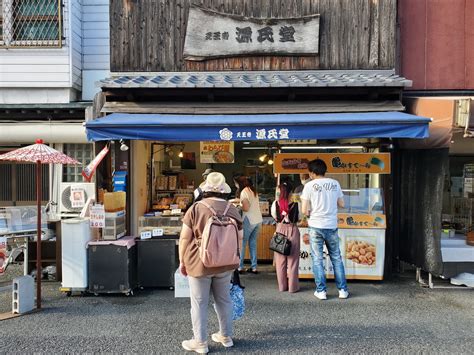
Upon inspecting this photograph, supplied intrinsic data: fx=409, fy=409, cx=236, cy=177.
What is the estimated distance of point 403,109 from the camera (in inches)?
250

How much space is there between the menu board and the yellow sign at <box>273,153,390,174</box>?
0.97 metres

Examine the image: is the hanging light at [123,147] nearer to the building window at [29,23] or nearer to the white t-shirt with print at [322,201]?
the building window at [29,23]

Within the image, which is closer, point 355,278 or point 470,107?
point 470,107

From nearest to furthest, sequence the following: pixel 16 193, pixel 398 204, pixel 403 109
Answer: pixel 403 109 < pixel 398 204 < pixel 16 193

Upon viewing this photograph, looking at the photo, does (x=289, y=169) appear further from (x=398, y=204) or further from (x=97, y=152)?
(x=97, y=152)

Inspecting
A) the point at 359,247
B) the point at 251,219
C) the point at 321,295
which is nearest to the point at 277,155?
the point at 251,219

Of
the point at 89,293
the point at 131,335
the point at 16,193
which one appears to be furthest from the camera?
the point at 16,193

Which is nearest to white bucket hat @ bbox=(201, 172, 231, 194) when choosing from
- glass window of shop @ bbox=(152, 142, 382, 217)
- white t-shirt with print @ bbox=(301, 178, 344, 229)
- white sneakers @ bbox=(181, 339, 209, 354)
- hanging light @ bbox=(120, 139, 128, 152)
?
white sneakers @ bbox=(181, 339, 209, 354)

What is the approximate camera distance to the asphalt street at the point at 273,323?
4.23m

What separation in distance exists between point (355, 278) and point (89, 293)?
160 inches

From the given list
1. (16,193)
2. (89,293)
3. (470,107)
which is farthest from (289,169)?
(16,193)

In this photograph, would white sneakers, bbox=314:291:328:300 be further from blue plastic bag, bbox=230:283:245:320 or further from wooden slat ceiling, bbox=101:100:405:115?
wooden slat ceiling, bbox=101:100:405:115

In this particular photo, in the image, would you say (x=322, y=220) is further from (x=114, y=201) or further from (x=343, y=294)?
(x=114, y=201)

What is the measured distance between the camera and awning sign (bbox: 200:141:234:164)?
27.5ft
